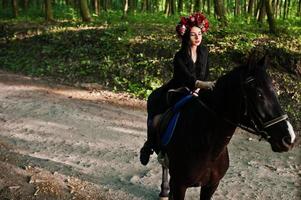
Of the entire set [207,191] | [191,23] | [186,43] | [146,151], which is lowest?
[207,191]

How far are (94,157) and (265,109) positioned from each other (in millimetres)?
5217

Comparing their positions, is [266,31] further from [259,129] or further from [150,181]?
[259,129]

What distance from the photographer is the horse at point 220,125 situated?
11.8 feet

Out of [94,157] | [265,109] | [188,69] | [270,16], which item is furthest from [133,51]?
[265,109]

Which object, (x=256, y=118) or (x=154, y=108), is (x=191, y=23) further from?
(x=256, y=118)

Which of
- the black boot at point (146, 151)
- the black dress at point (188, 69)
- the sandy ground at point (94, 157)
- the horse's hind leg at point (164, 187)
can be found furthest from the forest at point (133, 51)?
the black dress at point (188, 69)

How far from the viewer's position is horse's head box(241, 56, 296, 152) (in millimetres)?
3537

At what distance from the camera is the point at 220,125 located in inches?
170

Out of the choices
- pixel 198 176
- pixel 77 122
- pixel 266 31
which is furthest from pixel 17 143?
pixel 266 31

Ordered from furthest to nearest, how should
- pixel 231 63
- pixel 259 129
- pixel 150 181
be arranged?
pixel 231 63 < pixel 150 181 < pixel 259 129

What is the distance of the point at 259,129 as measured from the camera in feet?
12.2

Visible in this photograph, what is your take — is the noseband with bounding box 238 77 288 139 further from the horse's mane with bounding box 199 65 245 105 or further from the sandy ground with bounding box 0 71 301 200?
the sandy ground with bounding box 0 71 301 200

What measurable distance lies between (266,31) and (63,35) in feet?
Result: 27.5

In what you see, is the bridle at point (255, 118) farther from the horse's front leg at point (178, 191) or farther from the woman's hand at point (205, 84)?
the horse's front leg at point (178, 191)
